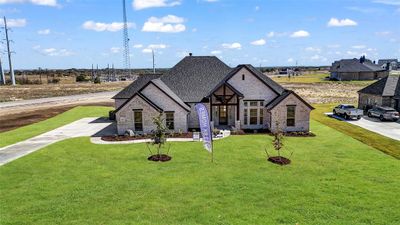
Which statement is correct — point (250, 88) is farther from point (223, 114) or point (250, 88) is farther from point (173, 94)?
point (173, 94)

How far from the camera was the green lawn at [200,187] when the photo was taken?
13461 millimetres

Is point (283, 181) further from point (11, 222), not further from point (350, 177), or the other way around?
point (11, 222)

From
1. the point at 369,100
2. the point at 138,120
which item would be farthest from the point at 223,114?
the point at 369,100

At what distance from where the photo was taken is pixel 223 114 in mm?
34188

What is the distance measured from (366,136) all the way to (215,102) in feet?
51.3

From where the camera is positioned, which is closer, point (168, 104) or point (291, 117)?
point (168, 104)

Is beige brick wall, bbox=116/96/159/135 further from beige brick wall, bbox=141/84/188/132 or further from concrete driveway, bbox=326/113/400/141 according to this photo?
concrete driveway, bbox=326/113/400/141

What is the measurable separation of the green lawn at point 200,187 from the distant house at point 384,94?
69.9 feet

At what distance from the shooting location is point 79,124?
3650cm

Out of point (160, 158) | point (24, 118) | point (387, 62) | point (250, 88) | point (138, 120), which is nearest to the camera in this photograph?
point (160, 158)

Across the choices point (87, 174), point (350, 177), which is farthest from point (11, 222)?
point (350, 177)

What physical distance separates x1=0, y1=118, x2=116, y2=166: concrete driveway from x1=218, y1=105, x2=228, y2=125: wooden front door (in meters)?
12.1

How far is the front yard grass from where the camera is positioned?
24219 mm

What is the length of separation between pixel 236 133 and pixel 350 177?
13771 millimetres
